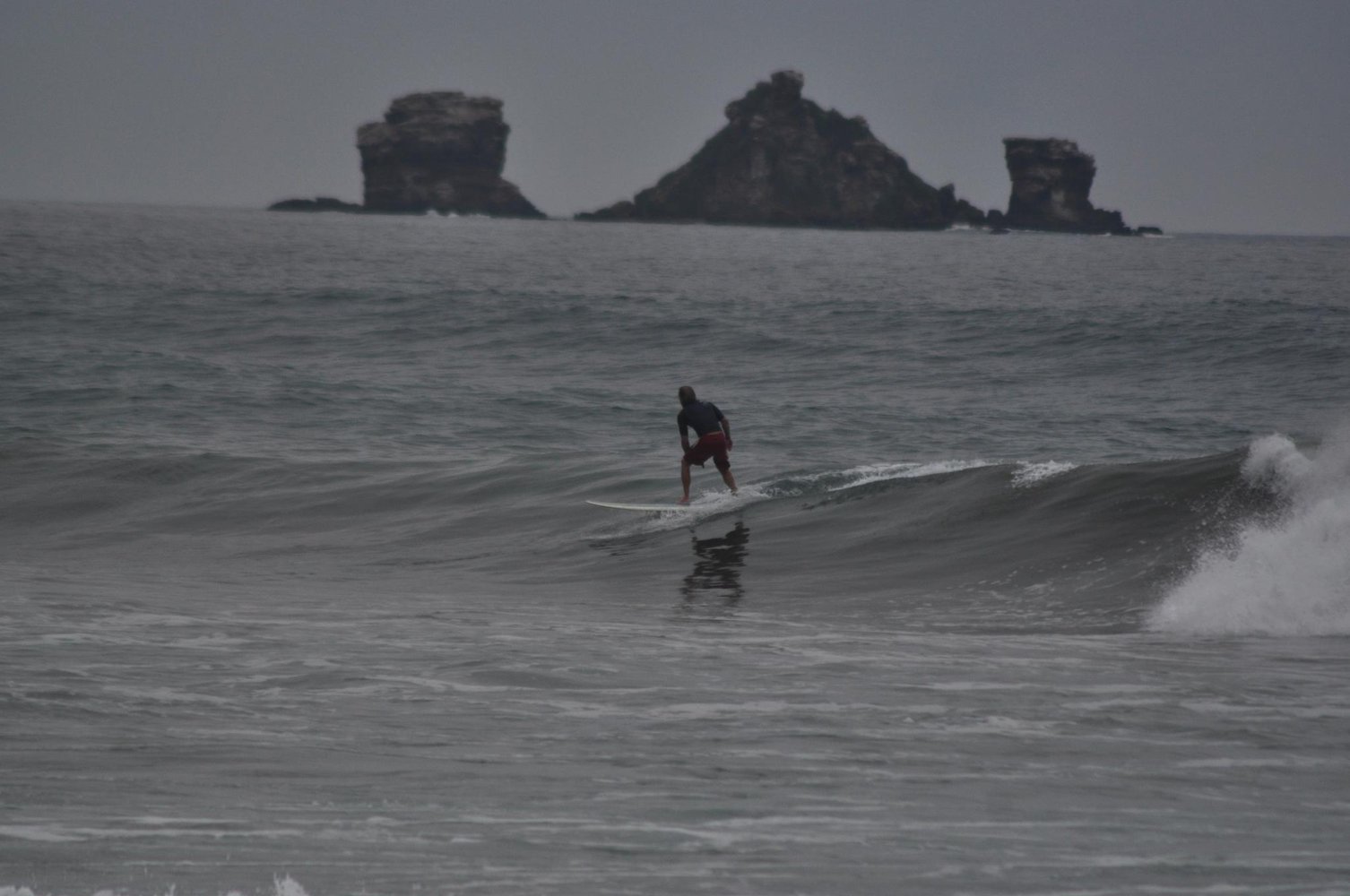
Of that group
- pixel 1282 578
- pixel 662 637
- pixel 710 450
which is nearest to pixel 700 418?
pixel 710 450

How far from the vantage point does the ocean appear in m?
5.49

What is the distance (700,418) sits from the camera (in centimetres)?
1712

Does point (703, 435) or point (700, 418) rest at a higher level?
point (700, 418)

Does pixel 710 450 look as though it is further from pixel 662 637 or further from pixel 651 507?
pixel 662 637

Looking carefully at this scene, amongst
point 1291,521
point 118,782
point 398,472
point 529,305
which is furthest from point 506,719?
point 529,305

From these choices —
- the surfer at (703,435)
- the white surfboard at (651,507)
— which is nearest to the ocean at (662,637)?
the white surfboard at (651,507)

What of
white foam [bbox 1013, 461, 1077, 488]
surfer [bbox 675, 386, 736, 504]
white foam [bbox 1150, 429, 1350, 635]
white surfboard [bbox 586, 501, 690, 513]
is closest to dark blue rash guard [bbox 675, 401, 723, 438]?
surfer [bbox 675, 386, 736, 504]

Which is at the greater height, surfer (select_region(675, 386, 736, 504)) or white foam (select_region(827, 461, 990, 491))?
surfer (select_region(675, 386, 736, 504))

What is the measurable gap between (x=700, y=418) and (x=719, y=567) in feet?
10.5

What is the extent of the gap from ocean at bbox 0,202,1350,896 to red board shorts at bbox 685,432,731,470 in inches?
21.8

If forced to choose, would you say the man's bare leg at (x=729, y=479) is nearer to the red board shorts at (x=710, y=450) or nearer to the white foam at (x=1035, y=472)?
the red board shorts at (x=710, y=450)

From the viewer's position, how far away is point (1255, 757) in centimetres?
679

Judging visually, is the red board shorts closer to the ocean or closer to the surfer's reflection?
the ocean

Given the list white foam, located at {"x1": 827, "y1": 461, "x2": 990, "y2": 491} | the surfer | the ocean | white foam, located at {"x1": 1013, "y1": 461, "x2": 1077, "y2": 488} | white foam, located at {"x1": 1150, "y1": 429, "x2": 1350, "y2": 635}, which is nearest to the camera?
the ocean
